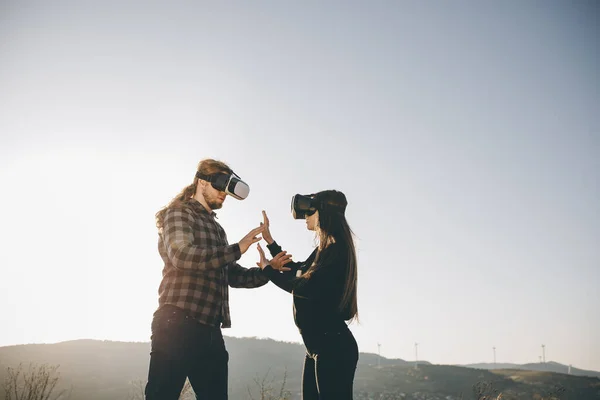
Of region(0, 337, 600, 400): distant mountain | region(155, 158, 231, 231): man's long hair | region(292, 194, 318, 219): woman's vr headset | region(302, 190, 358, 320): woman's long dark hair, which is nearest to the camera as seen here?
region(302, 190, 358, 320): woman's long dark hair

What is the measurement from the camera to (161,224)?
3.27 m

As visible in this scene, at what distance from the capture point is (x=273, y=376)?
88.2 feet

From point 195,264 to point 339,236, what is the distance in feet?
4.10

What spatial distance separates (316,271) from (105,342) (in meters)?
64.4

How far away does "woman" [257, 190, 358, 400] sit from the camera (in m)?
3.08

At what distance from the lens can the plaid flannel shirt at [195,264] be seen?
2.89 meters

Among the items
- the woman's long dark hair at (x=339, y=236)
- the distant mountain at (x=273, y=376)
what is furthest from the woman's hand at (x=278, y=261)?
the distant mountain at (x=273, y=376)

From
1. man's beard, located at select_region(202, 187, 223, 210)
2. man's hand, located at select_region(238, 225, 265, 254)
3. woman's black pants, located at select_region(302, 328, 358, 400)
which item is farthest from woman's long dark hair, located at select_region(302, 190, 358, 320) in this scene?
man's beard, located at select_region(202, 187, 223, 210)

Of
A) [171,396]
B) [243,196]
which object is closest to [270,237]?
[243,196]

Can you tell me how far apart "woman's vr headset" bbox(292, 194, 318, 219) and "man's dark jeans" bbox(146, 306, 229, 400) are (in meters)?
1.23

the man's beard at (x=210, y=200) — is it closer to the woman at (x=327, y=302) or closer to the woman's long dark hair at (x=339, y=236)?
the woman at (x=327, y=302)

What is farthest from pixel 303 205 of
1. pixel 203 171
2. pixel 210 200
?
pixel 203 171

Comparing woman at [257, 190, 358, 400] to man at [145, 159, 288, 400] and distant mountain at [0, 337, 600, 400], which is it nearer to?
man at [145, 159, 288, 400]

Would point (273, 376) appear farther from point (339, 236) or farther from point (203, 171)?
point (203, 171)
